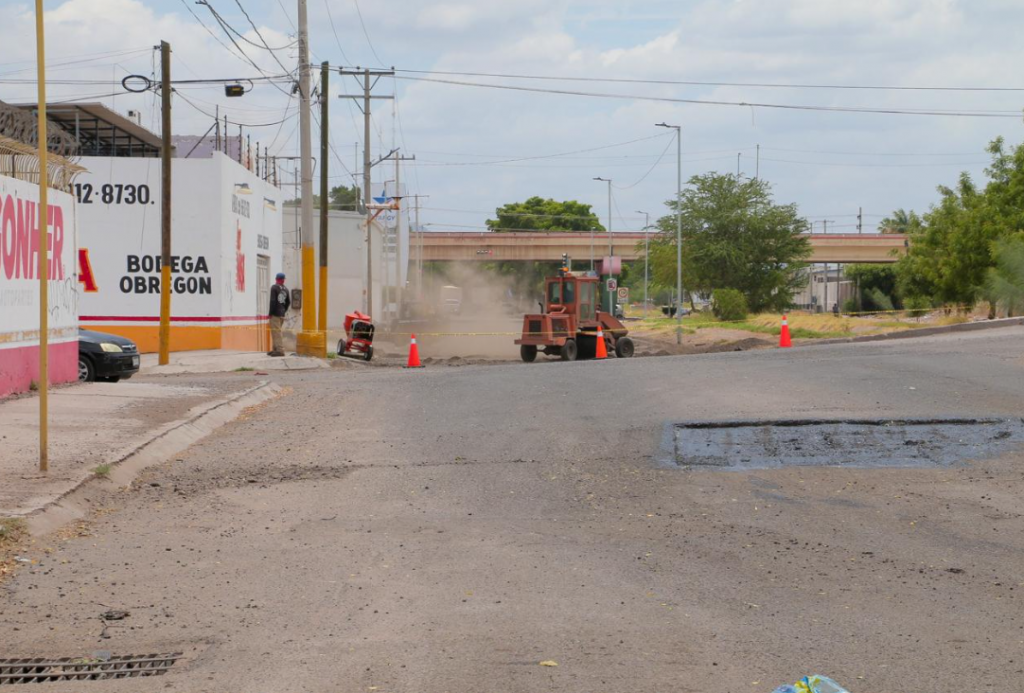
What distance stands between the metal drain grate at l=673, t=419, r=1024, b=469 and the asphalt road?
371 millimetres

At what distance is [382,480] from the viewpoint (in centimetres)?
1042

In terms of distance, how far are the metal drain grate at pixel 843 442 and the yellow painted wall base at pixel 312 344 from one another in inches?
732

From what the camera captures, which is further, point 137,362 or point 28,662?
point 137,362

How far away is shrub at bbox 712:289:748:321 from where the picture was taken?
61219 mm

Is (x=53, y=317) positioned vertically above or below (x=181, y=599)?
above

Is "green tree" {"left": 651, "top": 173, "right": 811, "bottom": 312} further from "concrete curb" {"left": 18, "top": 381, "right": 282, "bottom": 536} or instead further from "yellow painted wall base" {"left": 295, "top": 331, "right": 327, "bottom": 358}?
"concrete curb" {"left": 18, "top": 381, "right": 282, "bottom": 536}

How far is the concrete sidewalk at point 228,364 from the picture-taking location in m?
25.8

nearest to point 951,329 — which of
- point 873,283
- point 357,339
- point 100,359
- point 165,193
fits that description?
point 357,339

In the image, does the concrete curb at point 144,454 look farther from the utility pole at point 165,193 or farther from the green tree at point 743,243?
the green tree at point 743,243

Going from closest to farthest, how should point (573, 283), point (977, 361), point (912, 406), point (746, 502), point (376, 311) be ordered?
1. point (746, 502)
2. point (912, 406)
3. point (977, 361)
4. point (573, 283)
5. point (376, 311)

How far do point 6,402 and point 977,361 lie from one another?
46.0ft

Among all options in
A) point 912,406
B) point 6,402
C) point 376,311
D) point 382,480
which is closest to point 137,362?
point 6,402

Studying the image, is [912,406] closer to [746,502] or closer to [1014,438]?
[1014,438]

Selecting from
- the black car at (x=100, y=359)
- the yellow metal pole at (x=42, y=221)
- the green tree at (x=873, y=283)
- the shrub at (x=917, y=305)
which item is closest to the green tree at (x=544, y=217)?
the green tree at (x=873, y=283)
